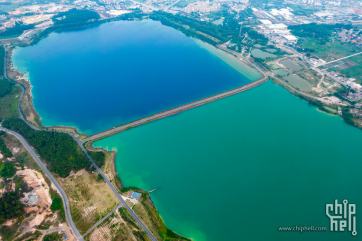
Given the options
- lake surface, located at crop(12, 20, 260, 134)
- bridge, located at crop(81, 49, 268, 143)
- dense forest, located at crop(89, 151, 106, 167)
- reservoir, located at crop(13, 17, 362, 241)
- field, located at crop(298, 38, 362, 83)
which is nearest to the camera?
reservoir, located at crop(13, 17, 362, 241)

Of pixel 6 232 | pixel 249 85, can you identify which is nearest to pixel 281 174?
pixel 249 85

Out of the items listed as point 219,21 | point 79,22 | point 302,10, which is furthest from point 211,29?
point 79,22

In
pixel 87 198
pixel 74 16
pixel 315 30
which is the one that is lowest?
pixel 87 198

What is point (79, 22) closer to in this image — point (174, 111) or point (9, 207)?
point (174, 111)

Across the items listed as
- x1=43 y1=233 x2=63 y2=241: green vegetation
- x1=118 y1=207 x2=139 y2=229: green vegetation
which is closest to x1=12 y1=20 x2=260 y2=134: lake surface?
x1=118 y1=207 x2=139 y2=229: green vegetation

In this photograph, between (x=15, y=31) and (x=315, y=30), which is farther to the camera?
(x=15, y=31)

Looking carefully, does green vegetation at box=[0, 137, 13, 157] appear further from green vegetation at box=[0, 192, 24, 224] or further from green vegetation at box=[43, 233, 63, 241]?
green vegetation at box=[43, 233, 63, 241]
